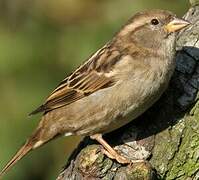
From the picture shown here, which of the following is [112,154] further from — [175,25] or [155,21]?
[155,21]

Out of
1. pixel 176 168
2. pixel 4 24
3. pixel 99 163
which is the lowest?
pixel 176 168

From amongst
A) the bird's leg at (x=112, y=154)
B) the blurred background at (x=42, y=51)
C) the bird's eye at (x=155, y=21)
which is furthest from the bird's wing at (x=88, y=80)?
the blurred background at (x=42, y=51)

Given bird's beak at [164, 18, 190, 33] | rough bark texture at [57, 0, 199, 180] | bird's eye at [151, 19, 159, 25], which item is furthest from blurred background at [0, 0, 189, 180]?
rough bark texture at [57, 0, 199, 180]

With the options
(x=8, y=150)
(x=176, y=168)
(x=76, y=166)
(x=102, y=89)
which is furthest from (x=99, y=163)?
(x=8, y=150)

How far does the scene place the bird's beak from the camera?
4.59 metres

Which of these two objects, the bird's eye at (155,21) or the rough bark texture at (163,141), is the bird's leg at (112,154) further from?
the bird's eye at (155,21)

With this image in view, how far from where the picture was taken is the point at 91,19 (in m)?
6.23

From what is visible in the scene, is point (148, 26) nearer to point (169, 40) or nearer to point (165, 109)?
point (169, 40)

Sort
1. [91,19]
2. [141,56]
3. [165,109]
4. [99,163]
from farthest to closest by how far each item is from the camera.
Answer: [91,19], [141,56], [165,109], [99,163]

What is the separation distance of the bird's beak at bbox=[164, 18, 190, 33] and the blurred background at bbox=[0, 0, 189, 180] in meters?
1.04

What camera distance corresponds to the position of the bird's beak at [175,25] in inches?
181

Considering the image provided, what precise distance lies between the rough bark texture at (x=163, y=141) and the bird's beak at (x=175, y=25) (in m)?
0.07

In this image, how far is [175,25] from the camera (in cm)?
471

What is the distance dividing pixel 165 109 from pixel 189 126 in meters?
0.22
